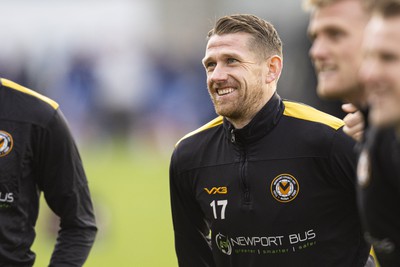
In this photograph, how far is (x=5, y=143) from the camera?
5.54m

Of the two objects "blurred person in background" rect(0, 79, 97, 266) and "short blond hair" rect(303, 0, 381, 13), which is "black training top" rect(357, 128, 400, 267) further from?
"blurred person in background" rect(0, 79, 97, 266)

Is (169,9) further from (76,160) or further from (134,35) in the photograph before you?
(76,160)

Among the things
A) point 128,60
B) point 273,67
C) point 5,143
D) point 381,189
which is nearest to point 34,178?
point 5,143

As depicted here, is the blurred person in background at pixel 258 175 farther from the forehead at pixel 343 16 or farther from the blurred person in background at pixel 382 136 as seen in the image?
the forehead at pixel 343 16

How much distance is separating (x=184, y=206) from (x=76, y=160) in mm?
678

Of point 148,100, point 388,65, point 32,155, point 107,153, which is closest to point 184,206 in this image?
point 32,155

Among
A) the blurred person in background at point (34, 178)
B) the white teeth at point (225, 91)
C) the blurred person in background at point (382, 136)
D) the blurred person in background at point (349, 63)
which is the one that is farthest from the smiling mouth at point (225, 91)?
the blurred person in background at point (382, 136)

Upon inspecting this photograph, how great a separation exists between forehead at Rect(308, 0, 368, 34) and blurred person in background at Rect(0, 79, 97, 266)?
2008mm

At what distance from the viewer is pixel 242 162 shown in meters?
5.58

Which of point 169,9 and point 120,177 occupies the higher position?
point 169,9

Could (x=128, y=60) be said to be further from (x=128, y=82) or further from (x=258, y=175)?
(x=258, y=175)

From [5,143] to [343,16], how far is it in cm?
225

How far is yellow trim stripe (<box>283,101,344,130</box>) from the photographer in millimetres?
5430

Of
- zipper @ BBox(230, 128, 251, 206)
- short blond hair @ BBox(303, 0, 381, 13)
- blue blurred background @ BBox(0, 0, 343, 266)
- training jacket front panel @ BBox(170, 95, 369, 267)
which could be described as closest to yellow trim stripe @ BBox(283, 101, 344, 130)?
training jacket front panel @ BBox(170, 95, 369, 267)
